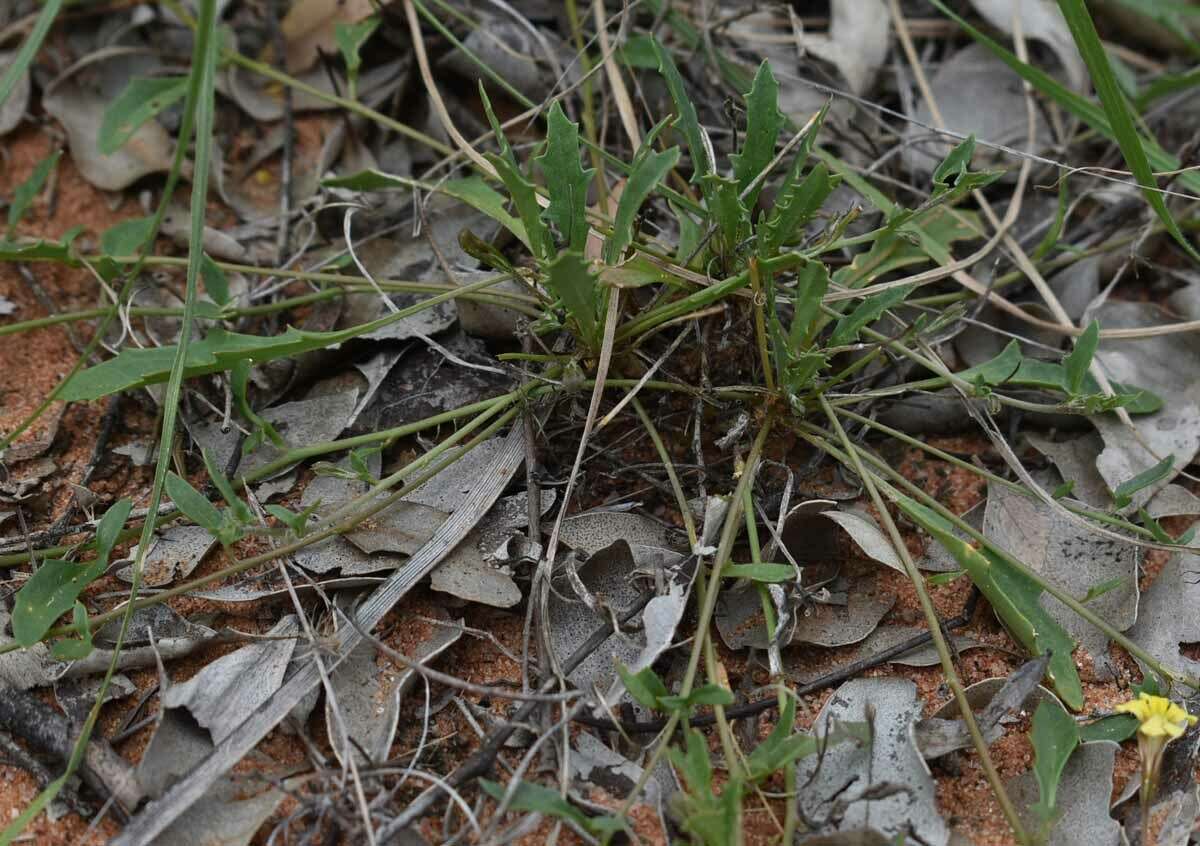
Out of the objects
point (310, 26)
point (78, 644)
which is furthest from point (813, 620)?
point (310, 26)

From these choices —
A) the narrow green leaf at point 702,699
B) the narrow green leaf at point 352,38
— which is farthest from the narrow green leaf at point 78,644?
the narrow green leaf at point 352,38

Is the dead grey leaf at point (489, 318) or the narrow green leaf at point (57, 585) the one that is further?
the dead grey leaf at point (489, 318)

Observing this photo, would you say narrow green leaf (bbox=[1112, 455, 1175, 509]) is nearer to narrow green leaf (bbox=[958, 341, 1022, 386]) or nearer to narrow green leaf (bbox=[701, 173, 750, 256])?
narrow green leaf (bbox=[958, 341, 1022, 386])

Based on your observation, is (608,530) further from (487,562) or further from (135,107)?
(135,107)

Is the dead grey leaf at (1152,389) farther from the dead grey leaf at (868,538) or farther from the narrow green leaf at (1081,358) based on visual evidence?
the dead grey leaf at (868,538)

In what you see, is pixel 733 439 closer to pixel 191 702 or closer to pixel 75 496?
pixel 191 702

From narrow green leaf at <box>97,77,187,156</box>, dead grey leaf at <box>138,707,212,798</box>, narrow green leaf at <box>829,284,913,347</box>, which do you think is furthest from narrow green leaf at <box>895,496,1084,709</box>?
narrow green leaf at <box>97,77,187,156</box>
